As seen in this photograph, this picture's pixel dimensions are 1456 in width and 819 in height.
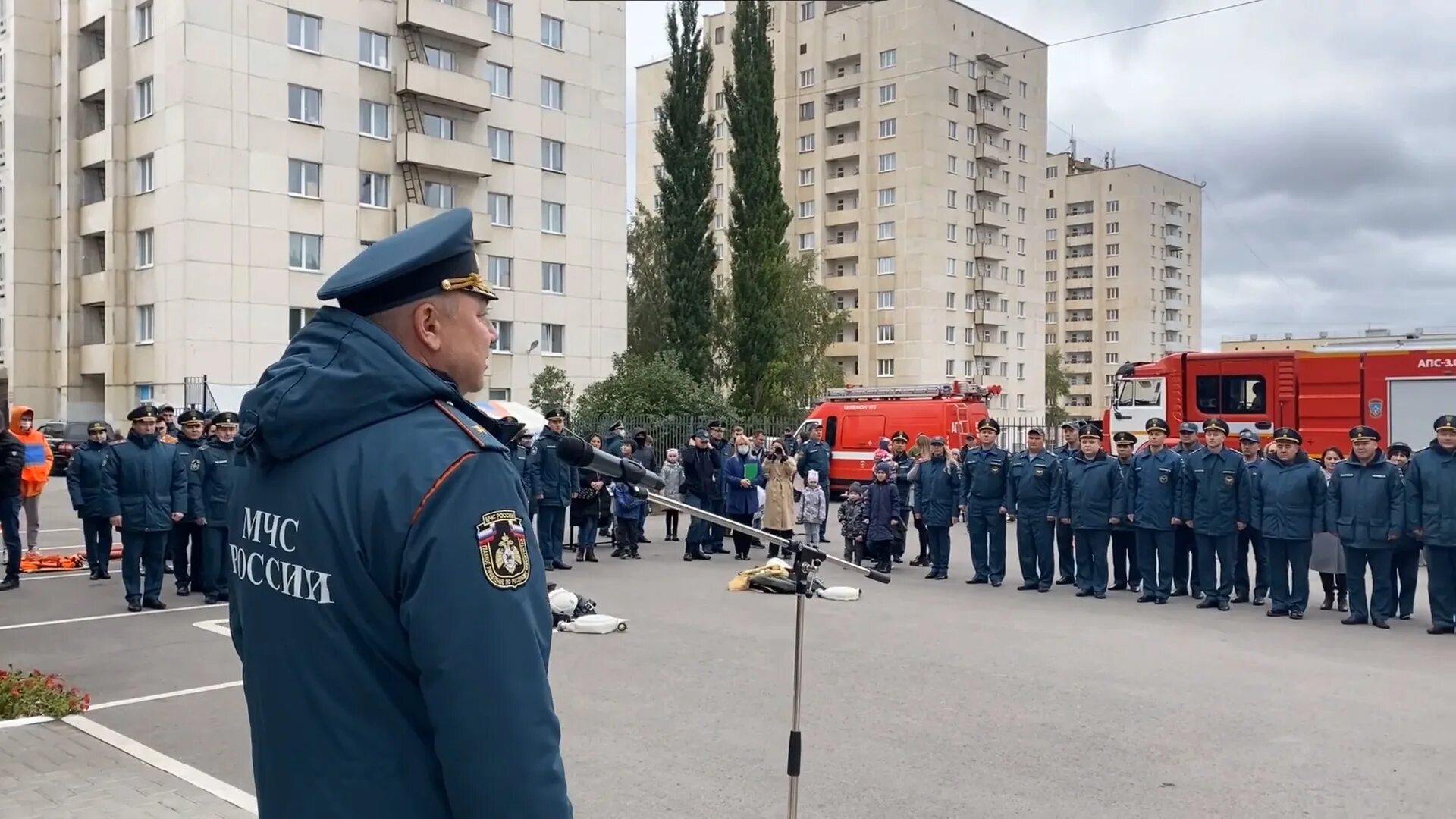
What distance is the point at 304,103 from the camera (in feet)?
124

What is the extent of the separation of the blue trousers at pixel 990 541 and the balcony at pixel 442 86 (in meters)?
31.0

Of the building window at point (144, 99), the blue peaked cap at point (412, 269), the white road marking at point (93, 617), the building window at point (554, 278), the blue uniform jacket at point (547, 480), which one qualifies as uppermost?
the building window at point (144, 99)

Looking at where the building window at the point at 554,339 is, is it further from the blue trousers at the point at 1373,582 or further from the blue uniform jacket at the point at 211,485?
the blue trousers at the point at 1373,582

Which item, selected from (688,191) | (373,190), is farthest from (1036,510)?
(373,190)

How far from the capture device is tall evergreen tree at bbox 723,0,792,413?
43.6m

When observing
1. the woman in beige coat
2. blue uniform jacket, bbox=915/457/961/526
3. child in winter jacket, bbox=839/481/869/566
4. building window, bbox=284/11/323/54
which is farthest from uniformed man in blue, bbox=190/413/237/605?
building window, bbox=284/11/323/54

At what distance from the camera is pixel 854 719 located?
305 inches

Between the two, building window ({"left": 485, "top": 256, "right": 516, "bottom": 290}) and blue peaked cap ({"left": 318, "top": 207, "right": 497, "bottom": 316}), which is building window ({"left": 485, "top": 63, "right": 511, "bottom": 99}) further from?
blue peaked cap ({"left": 318, "top": 207, "right": 497, "bottom": 316})

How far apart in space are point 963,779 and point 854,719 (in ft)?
4.60

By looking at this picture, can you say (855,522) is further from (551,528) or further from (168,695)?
(168,695)

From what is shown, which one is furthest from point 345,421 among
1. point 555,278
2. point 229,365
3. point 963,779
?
point 555,278

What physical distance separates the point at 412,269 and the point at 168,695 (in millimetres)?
7705

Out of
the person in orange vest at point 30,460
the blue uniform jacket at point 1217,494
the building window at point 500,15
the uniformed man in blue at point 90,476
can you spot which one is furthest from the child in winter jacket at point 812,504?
the building window at point 500,15

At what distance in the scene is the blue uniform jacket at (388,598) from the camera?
1.84m
